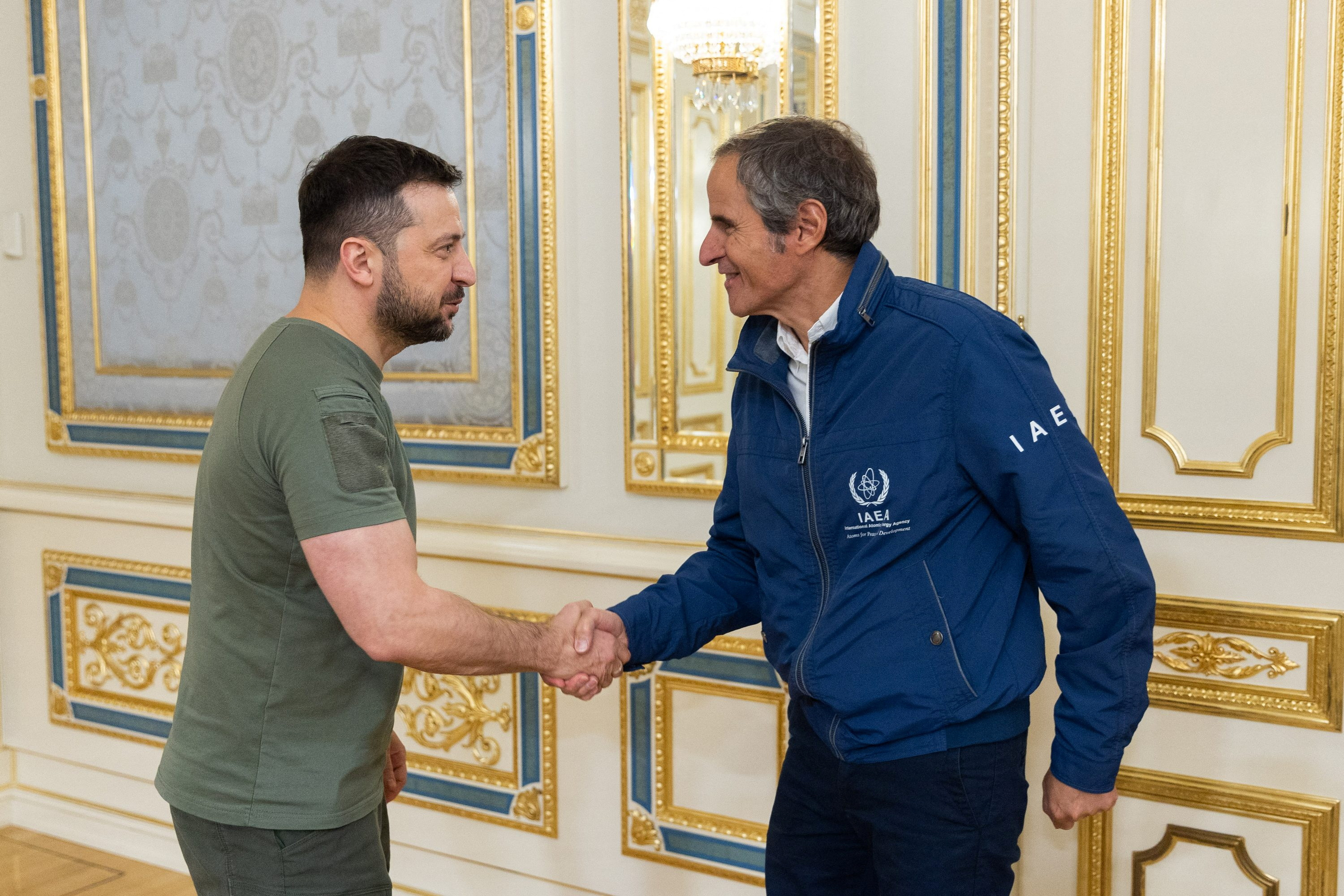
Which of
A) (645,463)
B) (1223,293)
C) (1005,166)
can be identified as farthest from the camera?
(645,463)

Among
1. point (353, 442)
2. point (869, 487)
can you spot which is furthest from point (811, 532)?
point (353, 442)

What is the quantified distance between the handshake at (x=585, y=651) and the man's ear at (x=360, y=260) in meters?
0.62

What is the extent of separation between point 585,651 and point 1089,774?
79 centimetres

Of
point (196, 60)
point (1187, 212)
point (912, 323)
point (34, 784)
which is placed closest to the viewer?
point (912, 323)

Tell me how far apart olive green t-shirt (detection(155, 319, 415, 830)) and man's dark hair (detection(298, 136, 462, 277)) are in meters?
0.13

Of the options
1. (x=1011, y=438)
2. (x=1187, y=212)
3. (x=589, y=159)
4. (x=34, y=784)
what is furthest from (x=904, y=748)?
(x=34, y=784)

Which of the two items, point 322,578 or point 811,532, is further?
point 811,532

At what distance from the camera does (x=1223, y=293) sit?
2.10 metres

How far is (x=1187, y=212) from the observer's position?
2.12 meters

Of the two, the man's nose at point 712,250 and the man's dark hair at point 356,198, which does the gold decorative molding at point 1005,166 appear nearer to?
the man's nose at point 712,250

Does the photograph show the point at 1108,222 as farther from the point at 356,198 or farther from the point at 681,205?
the point at 356,198

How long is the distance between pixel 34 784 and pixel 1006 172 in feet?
11.2

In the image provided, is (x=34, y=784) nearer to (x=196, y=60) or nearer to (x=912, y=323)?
(x=196, y=60)

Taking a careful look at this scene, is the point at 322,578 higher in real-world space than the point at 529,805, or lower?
higher
